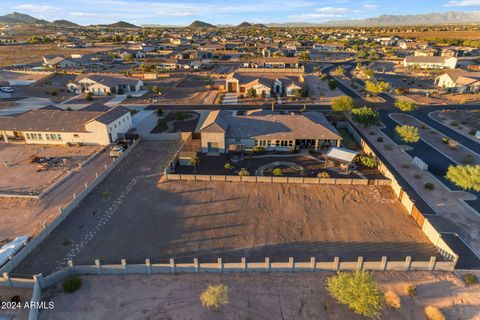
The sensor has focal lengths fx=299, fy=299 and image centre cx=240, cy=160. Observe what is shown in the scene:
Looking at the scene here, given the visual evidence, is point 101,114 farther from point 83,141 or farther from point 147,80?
point 147,80

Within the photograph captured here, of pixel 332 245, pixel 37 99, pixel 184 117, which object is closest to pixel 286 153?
pixel 332 245

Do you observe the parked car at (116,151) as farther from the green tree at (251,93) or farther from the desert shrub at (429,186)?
the desert shrub at (429,186)

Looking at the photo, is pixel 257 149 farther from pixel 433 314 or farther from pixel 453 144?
pixel 453 144

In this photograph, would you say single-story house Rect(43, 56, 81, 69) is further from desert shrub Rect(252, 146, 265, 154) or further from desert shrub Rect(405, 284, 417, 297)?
desert shrub Rect(405, 284, 417, 297)

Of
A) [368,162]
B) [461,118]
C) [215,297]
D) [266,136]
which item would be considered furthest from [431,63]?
[215,297]

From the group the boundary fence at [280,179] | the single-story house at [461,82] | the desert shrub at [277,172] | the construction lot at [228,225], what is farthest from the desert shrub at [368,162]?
the single-story house at [461,82]

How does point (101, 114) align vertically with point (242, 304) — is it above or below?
above
